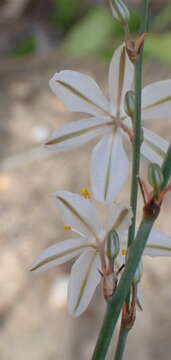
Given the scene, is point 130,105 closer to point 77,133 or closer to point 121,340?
point 77,133

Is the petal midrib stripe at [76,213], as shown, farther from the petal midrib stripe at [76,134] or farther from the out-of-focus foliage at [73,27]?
the out-of-focus foliage at [73,27]

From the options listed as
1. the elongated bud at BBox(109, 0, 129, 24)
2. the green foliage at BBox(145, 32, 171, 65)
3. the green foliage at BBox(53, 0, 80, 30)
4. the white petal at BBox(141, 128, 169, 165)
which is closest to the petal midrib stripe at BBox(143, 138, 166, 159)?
the white petal at BBox(141, 128, 169, 165)

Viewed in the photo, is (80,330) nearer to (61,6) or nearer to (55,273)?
(55,273)

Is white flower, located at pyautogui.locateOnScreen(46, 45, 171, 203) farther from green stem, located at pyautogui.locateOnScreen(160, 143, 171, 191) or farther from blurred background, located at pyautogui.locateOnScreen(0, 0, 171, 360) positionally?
blurred background, located at pyautogui.locateOnScreen(0, 0, 171, 360)

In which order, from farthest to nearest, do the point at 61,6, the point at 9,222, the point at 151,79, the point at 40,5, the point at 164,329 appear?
the point at 40,5 → the point at 61,6 → the point at 151,79 → the point at 9,222 → the point at 164,329

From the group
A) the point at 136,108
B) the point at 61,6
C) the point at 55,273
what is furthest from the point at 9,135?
the point at 136,108

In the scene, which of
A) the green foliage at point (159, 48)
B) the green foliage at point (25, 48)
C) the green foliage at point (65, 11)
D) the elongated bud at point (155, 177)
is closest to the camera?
the elongated bud at point (155, 177)

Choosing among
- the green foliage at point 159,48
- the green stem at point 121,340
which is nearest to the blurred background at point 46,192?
the green foliage at point 159,48
